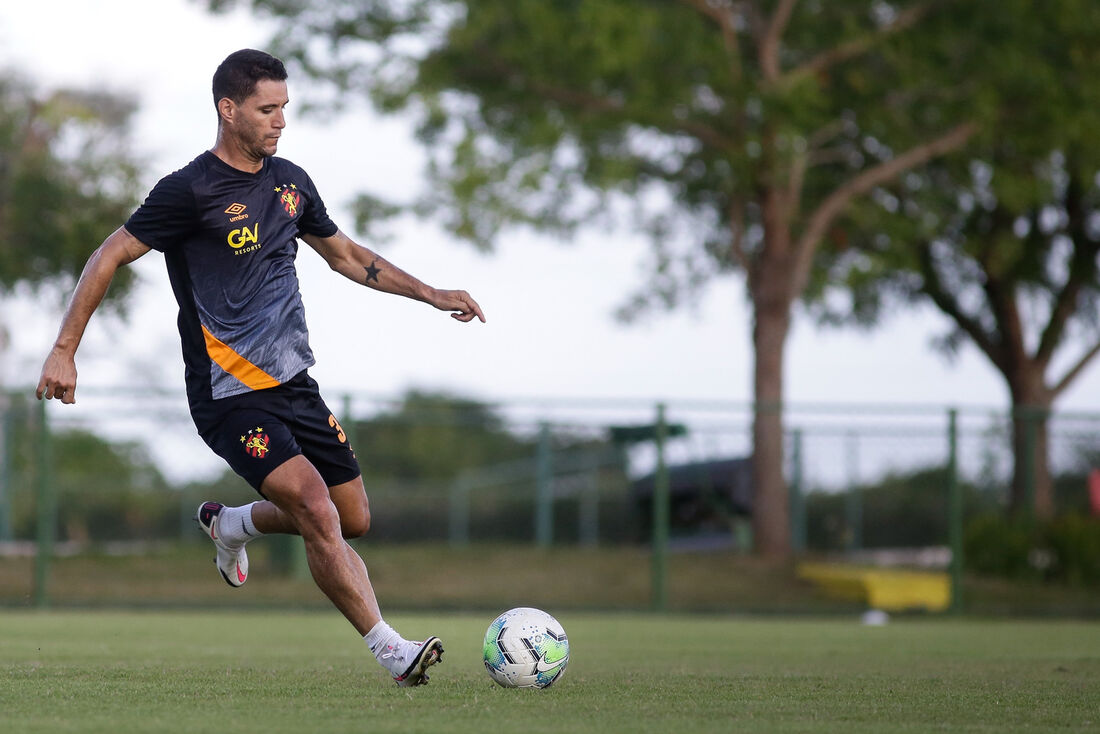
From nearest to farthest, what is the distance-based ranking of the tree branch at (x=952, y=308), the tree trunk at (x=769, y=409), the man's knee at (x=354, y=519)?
the man's knee at (x=354, y=519) < the tree trunk at (x=769, y=409) < the tree branch at (x=952, y=308)

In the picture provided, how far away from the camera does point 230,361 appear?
550cm

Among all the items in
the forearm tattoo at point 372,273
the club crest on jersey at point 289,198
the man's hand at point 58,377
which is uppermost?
the club crest on jersey at point 289,198

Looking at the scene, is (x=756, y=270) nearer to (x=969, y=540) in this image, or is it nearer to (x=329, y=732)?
(x=969, y=540)

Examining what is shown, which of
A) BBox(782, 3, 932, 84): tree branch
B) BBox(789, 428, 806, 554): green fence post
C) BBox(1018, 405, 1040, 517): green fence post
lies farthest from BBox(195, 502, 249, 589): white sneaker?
BBox(782, 3, 932, 84): tree branch

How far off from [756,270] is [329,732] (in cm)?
1562

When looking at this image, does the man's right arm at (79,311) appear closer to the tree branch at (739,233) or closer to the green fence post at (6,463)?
the green fence post at (6,463)

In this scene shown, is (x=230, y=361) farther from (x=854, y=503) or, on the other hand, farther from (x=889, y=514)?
(x=889, y=514)

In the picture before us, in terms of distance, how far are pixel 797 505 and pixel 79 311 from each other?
1522 centimetres

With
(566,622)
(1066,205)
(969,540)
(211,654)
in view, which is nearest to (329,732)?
(211,654)

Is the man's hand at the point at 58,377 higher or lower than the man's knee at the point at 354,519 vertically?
higher

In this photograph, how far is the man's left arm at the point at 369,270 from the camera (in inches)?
239

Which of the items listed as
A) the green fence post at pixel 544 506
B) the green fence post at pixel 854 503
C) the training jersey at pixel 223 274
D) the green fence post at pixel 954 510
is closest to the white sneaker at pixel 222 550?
the training jersey at pixel 223 274

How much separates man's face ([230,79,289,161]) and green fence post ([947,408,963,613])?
11490 mm

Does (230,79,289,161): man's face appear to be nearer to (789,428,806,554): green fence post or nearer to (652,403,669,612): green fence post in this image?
(652,403,669,612): green fence post
